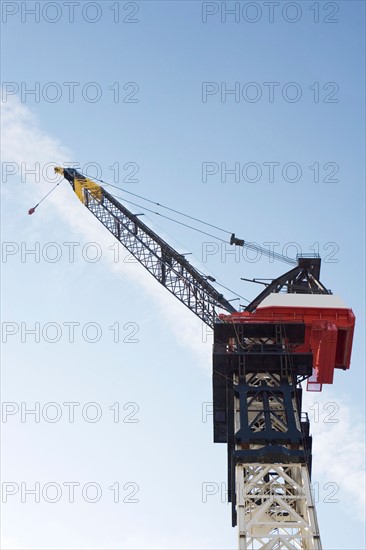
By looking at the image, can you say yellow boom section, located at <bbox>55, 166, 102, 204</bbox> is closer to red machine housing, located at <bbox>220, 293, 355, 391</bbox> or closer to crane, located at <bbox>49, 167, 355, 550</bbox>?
crane, located at <bbox>49, 167, 355, 550</bbox>

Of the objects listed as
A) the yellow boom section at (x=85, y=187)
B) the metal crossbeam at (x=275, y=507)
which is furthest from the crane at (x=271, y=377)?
the yellow boom section at (x=85, y=187)

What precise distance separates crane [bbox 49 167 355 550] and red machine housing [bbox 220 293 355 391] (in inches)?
2.0

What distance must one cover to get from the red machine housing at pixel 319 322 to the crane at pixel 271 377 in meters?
0.05

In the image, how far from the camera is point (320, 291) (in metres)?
45.6

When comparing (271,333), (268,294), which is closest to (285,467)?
(271,333)

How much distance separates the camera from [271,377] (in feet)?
131

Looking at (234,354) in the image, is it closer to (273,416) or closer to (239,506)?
(273,416)

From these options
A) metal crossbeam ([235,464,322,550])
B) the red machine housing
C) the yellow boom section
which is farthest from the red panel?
the yellow boom section

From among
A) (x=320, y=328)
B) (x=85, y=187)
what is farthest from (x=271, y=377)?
(x=85, y=187)

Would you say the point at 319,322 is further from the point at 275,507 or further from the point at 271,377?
the point at 275,507

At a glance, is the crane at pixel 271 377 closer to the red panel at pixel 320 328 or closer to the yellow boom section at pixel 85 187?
the red panel at pixel 320 328

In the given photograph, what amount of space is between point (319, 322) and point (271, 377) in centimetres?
439

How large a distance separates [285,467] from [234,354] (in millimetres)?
6756

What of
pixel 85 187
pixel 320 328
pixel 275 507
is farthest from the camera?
pixel 85 187
